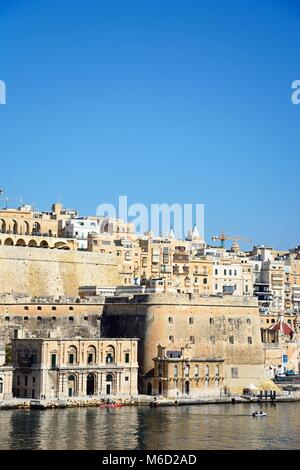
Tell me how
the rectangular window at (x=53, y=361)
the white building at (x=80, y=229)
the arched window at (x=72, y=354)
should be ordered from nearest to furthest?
the rectangular window at (x=53, y=361)
the arched window at (x=72, y=354)
the white building at (x=80, y=229)

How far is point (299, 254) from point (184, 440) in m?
54.0

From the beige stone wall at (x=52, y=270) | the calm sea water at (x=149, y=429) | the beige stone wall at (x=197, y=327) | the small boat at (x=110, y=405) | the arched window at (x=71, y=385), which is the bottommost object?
the calm sea water at (x=149, y=429)

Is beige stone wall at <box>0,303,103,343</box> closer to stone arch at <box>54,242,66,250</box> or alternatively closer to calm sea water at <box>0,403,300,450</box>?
calm sea water at <box>0,403,300,450</box>

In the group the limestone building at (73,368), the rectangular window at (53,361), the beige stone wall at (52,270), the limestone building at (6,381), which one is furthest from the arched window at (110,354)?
the beige stone wall at (52,270)

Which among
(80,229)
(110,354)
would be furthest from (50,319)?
(80,229)

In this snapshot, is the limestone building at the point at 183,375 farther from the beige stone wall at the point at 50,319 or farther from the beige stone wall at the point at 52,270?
the beige stone wall at the point at 52,270

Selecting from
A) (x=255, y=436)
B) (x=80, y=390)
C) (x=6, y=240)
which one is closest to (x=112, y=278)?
(x=6, y=240)

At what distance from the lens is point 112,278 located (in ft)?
220

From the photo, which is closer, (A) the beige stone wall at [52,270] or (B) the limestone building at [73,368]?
(B) the limestone building at [73,368]

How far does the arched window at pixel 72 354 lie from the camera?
52281 millimetres

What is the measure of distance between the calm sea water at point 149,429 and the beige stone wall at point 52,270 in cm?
1316

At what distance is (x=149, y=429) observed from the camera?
143 ft

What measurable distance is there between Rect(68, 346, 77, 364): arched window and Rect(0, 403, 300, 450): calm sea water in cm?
321
